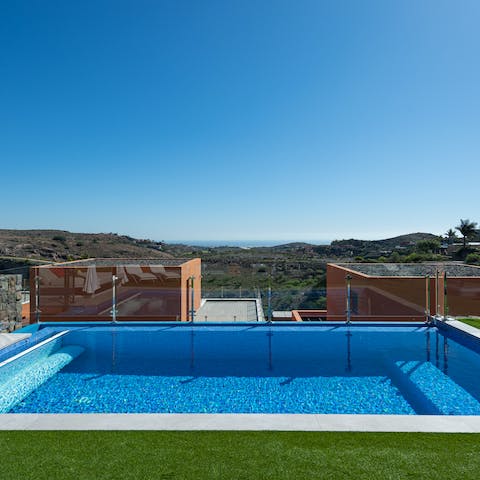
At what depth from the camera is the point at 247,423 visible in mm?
3381

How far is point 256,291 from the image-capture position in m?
12.4

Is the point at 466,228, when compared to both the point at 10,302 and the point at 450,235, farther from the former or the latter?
A: the point at 10,302

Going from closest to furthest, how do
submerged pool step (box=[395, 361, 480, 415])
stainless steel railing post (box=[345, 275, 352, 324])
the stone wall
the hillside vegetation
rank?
1. submerged pool step (box=[395, 361, 480, 415])
2. the stone wall
3. stainless steel railing post (box=[345, 275, 352, 324])
4. the hillside vegetation

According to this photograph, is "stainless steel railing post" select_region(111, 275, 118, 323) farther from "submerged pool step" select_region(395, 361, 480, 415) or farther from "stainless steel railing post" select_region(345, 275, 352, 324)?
"submerged pool step" select_region(395, 361, 480, 415)

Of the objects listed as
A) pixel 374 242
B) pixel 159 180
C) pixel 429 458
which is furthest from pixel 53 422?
pixel 374 242

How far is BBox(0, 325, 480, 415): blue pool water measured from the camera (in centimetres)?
496

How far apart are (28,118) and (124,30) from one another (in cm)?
603

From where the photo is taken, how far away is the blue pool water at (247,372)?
16.3ft

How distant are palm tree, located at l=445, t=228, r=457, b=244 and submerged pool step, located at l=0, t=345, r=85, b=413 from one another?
40886 millimetres

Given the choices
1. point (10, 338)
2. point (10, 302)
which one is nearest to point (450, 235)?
point (10, 302)

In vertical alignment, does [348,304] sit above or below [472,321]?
above

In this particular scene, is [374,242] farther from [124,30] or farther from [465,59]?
[124,30]

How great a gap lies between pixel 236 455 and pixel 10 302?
743 centimetres

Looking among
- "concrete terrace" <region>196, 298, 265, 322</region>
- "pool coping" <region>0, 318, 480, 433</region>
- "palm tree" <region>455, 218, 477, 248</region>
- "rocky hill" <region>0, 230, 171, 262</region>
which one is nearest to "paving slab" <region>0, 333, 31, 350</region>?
"pool coping" <region>0, 318, 480, 433</region>
